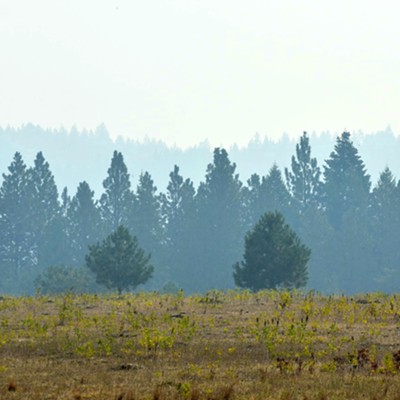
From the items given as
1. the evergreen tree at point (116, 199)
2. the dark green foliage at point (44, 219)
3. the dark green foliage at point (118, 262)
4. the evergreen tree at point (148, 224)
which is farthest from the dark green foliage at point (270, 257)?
A: the evergreen tree at point (116, 199)

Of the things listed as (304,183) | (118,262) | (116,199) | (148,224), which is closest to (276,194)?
(304,183)

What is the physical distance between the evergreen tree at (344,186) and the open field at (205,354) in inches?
2634

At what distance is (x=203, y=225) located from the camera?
9462 centimetres

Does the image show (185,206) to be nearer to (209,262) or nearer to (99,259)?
(209,262)

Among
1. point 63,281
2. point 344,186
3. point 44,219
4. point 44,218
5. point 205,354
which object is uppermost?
point 344,186

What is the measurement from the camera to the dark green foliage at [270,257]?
52188mm

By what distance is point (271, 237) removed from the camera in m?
52.2

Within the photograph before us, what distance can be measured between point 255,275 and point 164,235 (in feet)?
138

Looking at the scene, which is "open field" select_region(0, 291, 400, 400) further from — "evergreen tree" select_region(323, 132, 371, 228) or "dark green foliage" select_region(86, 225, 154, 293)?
"evergreen tree" select_region(323, 132, 371, 228)

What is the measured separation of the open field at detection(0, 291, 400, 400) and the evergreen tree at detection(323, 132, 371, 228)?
66.9 m

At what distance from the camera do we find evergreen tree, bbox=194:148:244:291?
90.8 metres

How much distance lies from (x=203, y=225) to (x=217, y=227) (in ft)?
5.56

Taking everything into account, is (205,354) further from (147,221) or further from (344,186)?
(344,186)

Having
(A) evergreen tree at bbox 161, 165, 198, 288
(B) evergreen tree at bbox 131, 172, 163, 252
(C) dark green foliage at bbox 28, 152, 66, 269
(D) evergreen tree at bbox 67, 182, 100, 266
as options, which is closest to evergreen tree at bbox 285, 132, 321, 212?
(A) evergreen tree at bbox 161, 165, 198, 288
